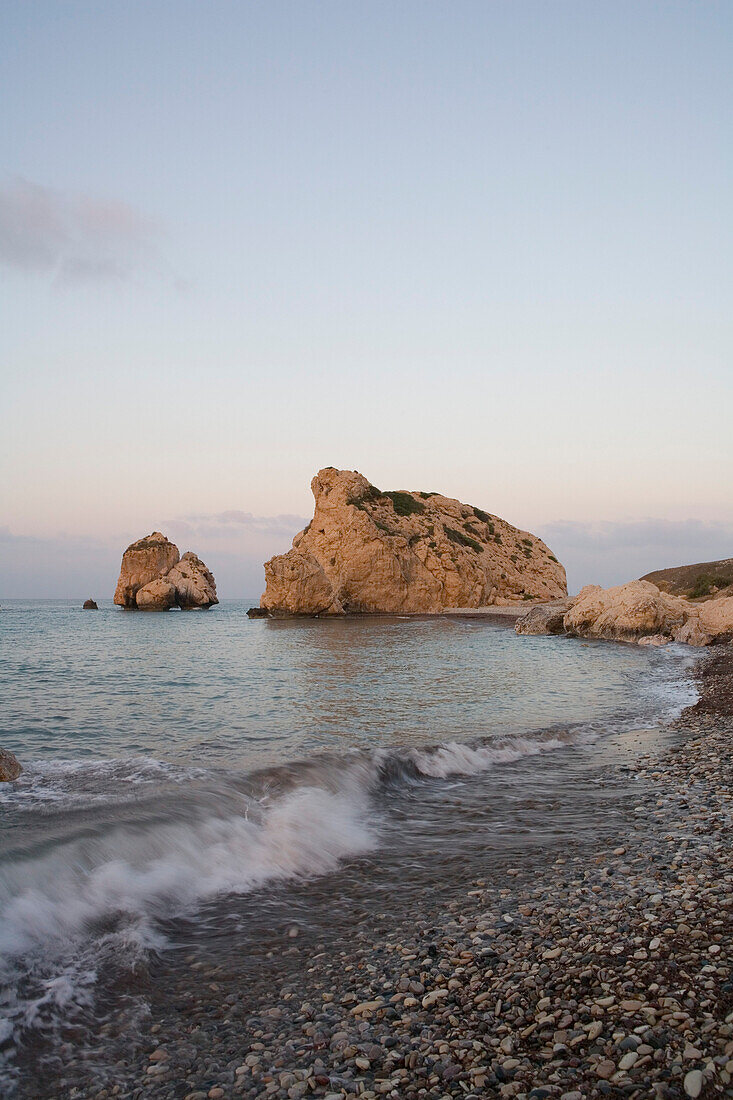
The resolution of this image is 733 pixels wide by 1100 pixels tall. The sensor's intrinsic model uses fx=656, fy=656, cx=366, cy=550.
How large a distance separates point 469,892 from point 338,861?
5.73 ft

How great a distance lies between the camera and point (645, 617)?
35.4m

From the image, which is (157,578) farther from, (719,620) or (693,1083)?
(693,1083)

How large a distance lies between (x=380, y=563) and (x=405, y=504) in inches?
583

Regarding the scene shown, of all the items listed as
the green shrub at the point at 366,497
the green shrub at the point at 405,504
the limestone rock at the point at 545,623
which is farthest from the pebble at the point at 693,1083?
the green shrub at the point at 405,504

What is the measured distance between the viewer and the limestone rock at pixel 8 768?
9297mm

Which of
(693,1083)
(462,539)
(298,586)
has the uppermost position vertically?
(462,539)

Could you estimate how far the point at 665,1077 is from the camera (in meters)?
3.15

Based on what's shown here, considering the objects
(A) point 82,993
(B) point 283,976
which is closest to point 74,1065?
(A) point 82,993

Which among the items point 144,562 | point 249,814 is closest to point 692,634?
point 249,814

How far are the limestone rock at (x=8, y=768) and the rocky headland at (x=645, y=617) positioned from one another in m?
30.8

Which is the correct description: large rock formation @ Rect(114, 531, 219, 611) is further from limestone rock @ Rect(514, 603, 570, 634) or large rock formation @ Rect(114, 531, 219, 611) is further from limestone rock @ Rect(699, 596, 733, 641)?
limestone rock @ Rect(699, 596, 733, 641)

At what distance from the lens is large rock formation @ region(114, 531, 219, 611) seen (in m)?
86.5

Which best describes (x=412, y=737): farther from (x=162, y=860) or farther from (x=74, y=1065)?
(x=74, y=1065)

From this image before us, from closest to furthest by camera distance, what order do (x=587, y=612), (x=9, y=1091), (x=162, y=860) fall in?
(x=9, y=1091)
(x=162, y=860)
(x=587, y=612)
